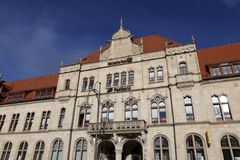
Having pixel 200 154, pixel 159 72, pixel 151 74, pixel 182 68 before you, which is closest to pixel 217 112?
pixel 200 154

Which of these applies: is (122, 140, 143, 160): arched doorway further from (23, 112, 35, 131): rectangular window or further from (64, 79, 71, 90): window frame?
(23, 112, 35, 131): rectangular window

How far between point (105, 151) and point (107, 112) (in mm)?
5062

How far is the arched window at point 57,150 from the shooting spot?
83.8ft

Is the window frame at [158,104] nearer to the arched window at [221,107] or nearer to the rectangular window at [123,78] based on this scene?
the rectangular window at [123,78]

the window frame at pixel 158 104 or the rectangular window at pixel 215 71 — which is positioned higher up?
the rectangular window at pixel 215 71

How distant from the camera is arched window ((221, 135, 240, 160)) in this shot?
19031mm

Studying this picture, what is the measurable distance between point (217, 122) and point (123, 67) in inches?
545

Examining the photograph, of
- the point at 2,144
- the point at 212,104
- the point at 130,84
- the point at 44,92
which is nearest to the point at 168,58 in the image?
the point at 130,84

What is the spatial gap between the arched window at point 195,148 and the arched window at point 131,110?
22.2 ft

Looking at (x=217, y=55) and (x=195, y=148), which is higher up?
(x=217, y=55)

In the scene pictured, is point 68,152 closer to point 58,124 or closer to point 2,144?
point 58,124

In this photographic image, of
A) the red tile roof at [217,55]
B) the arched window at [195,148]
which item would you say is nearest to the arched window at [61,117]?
the arched window at [195,148]

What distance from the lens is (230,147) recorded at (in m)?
19.4

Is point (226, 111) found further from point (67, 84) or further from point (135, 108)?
point (67, 84)
